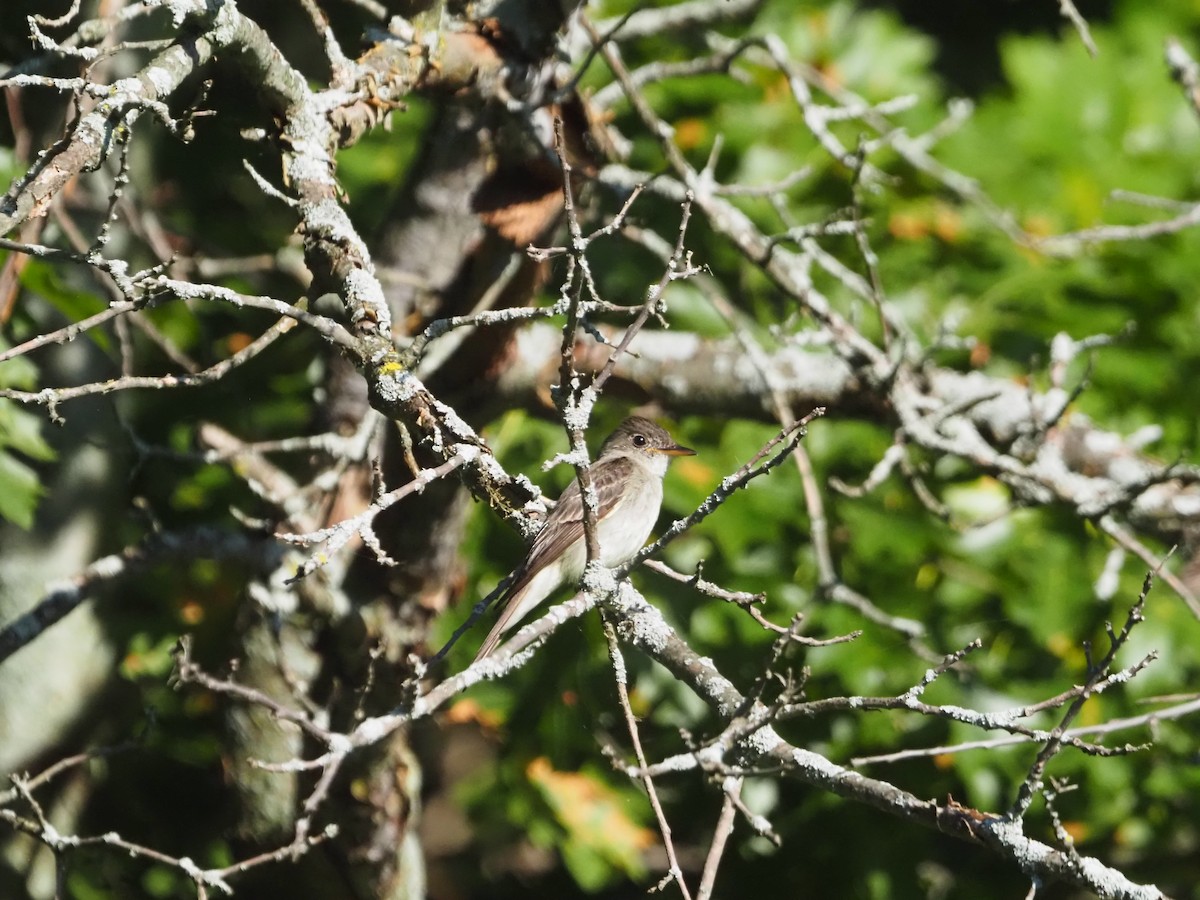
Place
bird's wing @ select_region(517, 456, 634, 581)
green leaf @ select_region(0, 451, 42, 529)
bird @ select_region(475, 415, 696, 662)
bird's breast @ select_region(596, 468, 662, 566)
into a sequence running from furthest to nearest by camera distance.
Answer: bird's breast @ select_region(596, 468, 662, 566) < bird @ select_region(475, 415, 696, 662) < green leaf @ select_region(0, 451, 42, 529) < bird's wing @ select_region(517, 456, 634, 581)

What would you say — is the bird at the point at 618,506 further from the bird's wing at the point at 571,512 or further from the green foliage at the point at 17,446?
the green foliage at the point at 17,446

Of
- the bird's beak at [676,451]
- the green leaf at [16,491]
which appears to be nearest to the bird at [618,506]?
the bird's beak at [676,451]

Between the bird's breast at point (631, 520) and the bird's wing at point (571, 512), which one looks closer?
the bird's wing at point (571, 512)

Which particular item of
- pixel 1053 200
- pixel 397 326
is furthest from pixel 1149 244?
pixel 397 326

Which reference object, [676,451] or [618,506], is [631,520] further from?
[676,451]

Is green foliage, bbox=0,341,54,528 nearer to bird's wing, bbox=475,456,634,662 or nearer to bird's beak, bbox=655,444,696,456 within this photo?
bird's wing, bbox=475,456,634,662

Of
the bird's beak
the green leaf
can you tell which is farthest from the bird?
the green leaf

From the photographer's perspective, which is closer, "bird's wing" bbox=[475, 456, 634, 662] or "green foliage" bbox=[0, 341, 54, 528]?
"bird's wing" bbox=[475, 456, 634, 662]

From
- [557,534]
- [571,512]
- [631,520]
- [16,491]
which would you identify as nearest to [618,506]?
[631,520]
